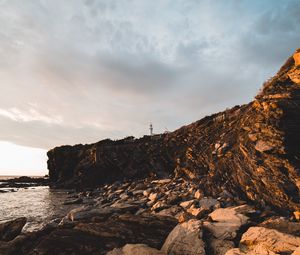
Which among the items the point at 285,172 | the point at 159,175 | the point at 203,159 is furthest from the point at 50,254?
the point at 159,175

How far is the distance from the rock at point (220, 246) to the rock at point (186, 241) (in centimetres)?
30

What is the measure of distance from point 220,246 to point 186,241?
0.97m

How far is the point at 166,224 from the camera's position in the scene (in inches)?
425

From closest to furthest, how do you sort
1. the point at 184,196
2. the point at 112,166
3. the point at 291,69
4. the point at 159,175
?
the point at 291,69, the point at 184,196, the point at 159,175, the point at 112,166

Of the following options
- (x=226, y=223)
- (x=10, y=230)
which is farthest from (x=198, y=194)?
(x=10, y=230)

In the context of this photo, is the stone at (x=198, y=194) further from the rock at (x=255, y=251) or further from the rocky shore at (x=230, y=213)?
the rock at (x=255, y=251)

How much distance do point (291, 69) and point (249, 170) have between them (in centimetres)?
515

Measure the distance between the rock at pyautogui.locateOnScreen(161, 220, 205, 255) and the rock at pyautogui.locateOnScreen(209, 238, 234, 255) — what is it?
0.97 feet

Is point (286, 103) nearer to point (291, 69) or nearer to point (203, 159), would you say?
point (291, 69)

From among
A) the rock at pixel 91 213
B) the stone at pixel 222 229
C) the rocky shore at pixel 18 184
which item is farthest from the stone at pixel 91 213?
the rocky shore at pixel 18 184

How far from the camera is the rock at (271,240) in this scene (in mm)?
6797

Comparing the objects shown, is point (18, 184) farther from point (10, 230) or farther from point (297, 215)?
point (297, 215)

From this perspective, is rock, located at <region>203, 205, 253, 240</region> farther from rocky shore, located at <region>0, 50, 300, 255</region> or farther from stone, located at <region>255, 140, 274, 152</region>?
stone, located at <region>255, 140, 274, 152</region>

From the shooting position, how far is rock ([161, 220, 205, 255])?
312 inches
